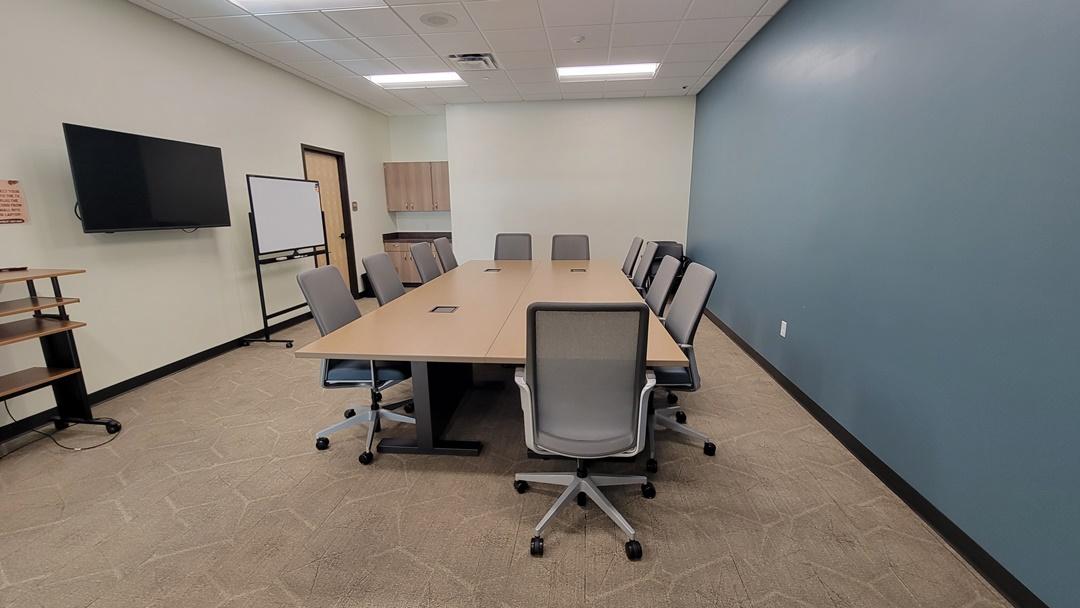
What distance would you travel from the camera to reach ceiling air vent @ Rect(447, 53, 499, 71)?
14.4 feet

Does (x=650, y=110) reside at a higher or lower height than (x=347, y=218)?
higher

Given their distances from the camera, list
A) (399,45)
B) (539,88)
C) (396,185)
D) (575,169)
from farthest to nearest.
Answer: (396,185) < (575,169) < (539,88) < (399,45)

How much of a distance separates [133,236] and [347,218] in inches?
123

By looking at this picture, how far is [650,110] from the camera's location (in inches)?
246

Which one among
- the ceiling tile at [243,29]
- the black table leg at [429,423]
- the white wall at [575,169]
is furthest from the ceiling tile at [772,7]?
the ceiling tile at [243,29]

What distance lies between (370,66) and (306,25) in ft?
3.65

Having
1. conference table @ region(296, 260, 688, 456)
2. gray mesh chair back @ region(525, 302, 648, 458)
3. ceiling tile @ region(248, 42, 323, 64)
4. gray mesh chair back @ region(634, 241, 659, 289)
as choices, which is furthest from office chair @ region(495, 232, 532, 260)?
gray mesh chair back @ region(525, 302, 648, 458)

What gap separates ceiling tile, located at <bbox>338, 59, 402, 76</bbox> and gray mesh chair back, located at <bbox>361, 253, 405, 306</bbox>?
245 centimetres

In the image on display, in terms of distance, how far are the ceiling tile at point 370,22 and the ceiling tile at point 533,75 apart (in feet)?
5.05

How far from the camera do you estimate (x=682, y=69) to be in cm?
491

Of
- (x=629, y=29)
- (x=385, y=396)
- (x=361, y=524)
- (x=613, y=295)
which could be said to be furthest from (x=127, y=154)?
(x=629, y=29)

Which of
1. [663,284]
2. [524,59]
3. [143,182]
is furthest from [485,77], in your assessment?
[663,284]

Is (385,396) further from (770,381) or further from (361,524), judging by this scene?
(770,381)

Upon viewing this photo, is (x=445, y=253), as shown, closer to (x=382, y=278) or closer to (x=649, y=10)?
(x=382, y=278)
